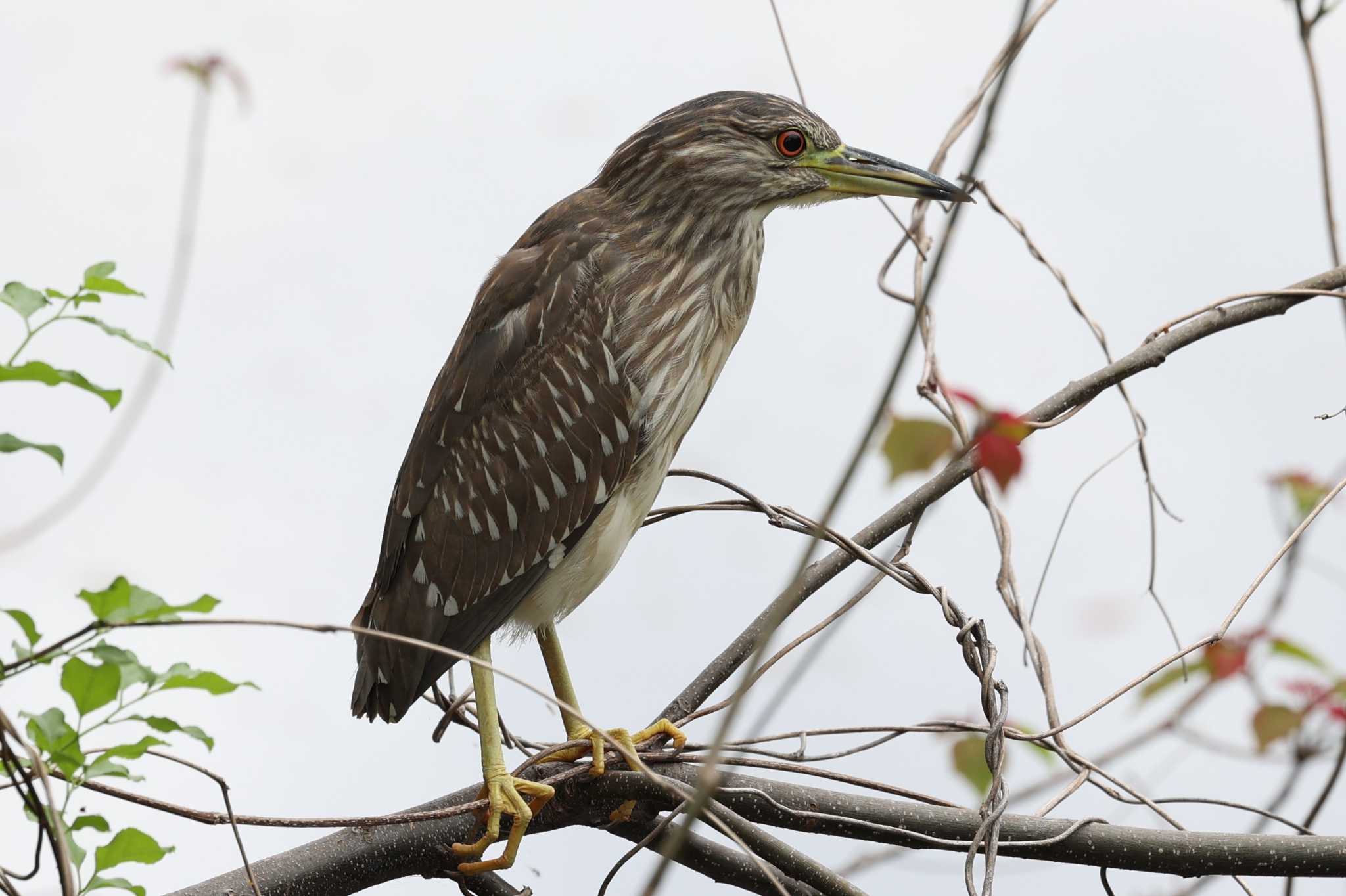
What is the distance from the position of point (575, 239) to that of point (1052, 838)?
1.23 meters

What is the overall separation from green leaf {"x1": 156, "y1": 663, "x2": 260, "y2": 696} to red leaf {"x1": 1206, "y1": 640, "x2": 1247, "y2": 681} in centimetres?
200

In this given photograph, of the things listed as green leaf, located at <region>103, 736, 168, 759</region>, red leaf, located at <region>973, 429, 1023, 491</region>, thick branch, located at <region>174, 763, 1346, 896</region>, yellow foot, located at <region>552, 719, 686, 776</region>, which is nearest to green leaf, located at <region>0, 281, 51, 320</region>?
green leaf, located at <region>103, 736, 168, 759</region>

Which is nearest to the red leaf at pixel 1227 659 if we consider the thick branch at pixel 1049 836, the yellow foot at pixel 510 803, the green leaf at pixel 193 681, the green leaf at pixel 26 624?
the thick branch at pixel 1049 836

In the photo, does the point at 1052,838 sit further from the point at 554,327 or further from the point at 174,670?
the point at 554,327

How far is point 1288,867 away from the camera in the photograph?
143cm

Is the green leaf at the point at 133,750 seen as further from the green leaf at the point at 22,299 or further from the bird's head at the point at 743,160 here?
the bird's head at the point at 743,160

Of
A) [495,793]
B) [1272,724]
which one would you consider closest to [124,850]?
[495,793]

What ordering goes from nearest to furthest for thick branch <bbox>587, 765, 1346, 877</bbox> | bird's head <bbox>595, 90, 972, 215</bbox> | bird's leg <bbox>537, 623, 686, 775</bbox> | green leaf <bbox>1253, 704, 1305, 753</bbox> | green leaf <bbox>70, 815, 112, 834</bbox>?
green leaf <bbox>70, 815, 112, 834</bbox>, thick branch <bbox>587, 765, 1346, 877</bbox>, bird's leg <bbox>537, 623, 686, 775</bbox>, bird's head <bbox>595, 90, 972, 215</bbox>, green leaf <bbox>1253, 704, 1305, 753</bbox>

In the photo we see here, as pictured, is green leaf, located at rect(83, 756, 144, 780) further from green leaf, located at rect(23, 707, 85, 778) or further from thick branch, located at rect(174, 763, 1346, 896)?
thick branch, located at rect(174, 763, 1346, 896)

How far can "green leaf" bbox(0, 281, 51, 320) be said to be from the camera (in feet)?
3.71

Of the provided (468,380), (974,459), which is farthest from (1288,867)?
(468,380)

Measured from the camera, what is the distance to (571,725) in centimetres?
232

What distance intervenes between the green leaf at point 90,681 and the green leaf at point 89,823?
0.48 ft

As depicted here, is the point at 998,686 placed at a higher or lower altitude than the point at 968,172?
higher
